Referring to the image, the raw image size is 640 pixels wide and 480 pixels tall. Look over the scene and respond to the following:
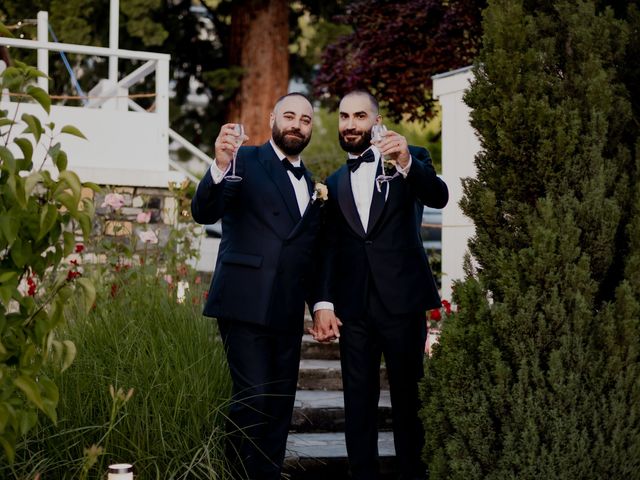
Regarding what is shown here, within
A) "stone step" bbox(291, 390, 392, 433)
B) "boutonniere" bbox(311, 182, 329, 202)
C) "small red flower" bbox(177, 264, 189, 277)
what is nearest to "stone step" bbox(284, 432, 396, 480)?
"stone step" bbox(291, 390, 392, 433)

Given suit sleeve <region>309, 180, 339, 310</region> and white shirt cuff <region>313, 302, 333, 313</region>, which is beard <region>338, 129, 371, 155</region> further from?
white shirt cuff <region>313, 302, 333, 313</region>

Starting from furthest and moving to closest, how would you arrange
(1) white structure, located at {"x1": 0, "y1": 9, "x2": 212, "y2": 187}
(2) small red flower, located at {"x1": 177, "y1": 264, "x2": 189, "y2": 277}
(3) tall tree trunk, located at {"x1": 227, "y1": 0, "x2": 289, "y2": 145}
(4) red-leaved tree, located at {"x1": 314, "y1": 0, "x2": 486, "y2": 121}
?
1. (3) tall tree trunk, located at {"x1": 227, "y1": 0, "x2": 289, "y2": 145}
2. (4) red-leaved tree, located at {"x1": 314, "y1": 0, "x2": 486, "y2": 121}
3. (1) white structure, located at {"x1": 0, "y1": 9, "x2": 212, "y2": 187}
4. (2) small red flower, located at {"x1": 177, "y1": 264, "x2": 189, "y2": 277}

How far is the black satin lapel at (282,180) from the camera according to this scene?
414 centimetres

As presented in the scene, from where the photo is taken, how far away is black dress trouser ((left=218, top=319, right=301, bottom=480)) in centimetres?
393

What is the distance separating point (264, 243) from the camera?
4.07 metres

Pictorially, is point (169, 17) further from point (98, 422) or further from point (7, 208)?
point (7, 208)

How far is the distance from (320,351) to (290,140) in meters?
2.76

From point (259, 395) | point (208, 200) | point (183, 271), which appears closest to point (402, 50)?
point (183, 271)

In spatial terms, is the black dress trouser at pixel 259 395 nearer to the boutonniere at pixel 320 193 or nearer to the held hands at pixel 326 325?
the held hands at pixel 326 325

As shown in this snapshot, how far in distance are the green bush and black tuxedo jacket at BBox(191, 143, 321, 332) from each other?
33 centimetres

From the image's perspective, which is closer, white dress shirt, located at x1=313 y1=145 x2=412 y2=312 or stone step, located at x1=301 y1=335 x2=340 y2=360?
white dress shirt, located at x1=313 y1=145 x2=412 y2=312

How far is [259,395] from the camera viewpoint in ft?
12.8

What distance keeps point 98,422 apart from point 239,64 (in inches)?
369

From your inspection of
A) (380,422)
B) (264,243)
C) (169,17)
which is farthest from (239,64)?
(264,243)
